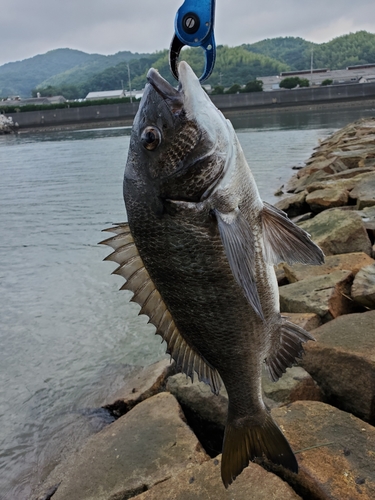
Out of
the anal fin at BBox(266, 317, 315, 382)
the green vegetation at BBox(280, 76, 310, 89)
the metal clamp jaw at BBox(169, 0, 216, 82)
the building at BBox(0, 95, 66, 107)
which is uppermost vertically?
the building at BBox(0, 95, 66, 107)

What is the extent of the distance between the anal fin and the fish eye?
3.93 ft

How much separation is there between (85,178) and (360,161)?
411 inches

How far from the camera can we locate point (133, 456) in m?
3.05

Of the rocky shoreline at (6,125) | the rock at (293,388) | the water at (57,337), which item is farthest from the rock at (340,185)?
the rocky shoreline at (6,125)

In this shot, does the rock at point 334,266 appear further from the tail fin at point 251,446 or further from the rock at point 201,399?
the tail fin at point 251,446

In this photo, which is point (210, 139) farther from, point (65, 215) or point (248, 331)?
point (65, 215)

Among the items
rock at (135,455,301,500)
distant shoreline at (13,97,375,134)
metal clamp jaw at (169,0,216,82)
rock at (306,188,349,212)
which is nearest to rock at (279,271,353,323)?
rock at (135,455,301,500)

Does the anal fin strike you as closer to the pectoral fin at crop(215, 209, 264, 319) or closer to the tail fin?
the tail fin

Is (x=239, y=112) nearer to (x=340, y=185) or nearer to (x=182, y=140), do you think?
(x=340, y=185)

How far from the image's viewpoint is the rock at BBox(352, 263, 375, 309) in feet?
13.1

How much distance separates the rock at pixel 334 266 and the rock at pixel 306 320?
0.91m

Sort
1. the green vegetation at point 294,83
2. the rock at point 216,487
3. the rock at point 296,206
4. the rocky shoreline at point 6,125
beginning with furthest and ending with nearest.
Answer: the green vegetation at point 294,83 < the rocky shoreline at point 6,125 < the rock at point 296,206 < the rock at point 216,487

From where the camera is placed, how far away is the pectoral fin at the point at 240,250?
1.84 metres

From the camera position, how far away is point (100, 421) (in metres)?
4.17
